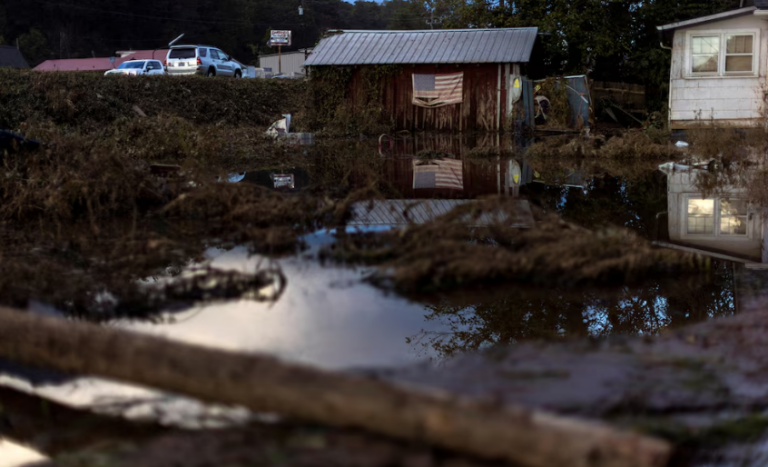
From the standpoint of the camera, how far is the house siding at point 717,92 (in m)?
17.6

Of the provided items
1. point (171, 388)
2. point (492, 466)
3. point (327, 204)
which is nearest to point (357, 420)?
point (492, 466)

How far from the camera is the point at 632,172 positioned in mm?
13398

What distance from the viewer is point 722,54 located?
17922 millimetres

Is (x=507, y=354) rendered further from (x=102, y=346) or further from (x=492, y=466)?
(x=102, y=346)

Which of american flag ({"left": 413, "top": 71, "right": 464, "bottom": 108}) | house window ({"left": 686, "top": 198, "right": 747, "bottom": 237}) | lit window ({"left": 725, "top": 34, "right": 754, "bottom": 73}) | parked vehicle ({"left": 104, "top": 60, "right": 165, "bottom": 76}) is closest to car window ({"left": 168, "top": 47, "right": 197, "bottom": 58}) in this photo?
parked vehicle ({"left": 104, "top": 60, "right": 165, "bottom": 76})

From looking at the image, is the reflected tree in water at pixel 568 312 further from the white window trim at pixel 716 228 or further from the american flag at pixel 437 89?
the american flag at pixel 437 89

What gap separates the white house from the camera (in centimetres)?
1762

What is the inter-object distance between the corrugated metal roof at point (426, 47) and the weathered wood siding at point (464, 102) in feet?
1.47

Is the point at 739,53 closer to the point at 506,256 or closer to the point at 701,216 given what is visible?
the point at 701,216

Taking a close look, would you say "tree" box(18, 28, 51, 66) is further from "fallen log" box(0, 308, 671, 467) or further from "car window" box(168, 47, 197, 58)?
"fallen log" box(0, 308, 671, 467)

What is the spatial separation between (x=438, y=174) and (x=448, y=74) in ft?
41.3

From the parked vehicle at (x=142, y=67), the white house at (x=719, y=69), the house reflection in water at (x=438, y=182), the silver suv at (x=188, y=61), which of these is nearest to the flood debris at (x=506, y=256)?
the house reflection in water at (x=438, y=182)

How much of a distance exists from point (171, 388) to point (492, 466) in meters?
1.47

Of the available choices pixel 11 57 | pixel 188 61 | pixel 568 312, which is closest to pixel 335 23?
pixel 11 57
